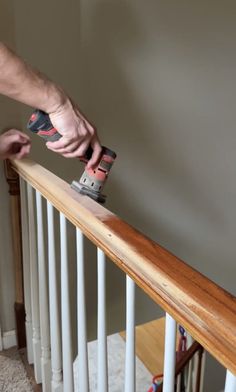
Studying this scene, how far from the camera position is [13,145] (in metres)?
1.46

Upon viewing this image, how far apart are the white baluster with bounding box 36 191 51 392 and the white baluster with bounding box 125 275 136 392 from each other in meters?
0.57

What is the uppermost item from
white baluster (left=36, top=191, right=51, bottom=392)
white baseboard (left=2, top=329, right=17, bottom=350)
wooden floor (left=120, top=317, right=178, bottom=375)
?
white baluster (left=36, top=191, right=51, bottom=392)

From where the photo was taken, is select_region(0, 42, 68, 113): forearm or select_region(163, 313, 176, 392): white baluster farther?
select_region(0, 42, 68, 113): forearm

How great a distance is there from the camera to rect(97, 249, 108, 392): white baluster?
88 cm

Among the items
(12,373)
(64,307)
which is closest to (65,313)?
(64,307)

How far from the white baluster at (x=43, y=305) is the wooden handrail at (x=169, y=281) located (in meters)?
0.28

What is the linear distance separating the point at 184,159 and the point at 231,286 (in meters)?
0.99

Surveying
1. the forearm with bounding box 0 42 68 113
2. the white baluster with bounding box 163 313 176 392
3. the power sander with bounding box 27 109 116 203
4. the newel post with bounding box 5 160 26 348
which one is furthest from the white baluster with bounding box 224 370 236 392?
the newel post with bounding box 5 160 26 348

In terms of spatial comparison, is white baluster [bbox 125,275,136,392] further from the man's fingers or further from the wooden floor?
the wooden floor

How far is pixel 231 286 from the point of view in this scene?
2.59 metres

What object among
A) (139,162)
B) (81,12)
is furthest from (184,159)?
(81,12)

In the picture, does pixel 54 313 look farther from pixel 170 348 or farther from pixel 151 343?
pixel 151 343

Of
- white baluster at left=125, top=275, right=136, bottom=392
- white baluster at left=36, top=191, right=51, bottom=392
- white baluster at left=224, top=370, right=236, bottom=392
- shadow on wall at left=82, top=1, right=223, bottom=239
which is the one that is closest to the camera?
white baluster at left=224, top=370, right=236, bottom=392

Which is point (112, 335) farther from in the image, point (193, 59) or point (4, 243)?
point (193, 59)
